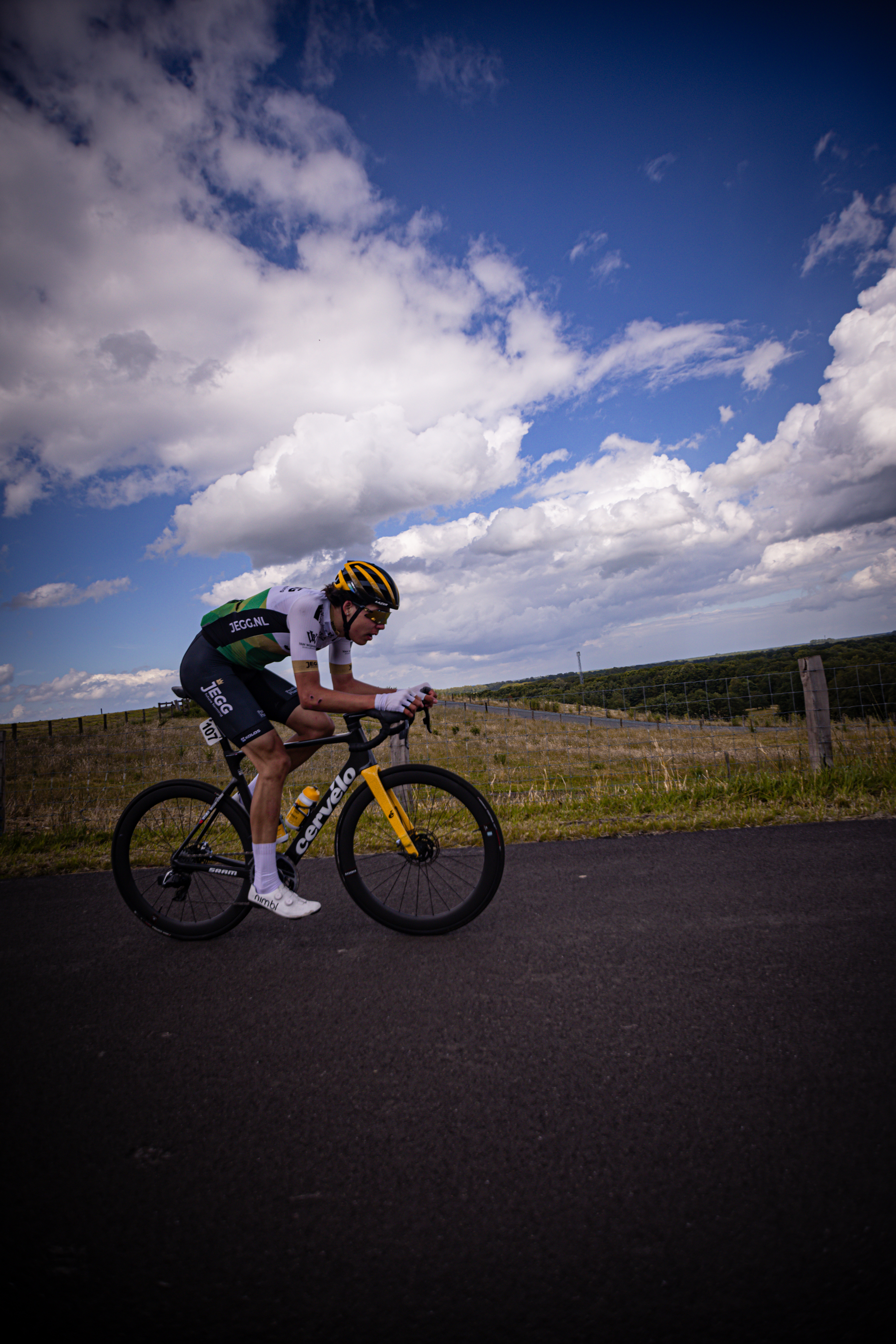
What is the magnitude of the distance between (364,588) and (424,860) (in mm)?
1570

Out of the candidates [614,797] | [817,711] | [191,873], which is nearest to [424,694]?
[191,873]

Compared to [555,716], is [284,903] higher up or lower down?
higher up

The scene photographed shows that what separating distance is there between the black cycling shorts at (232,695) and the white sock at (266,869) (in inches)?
23.6

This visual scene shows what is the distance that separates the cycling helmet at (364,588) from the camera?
3727 millimetres

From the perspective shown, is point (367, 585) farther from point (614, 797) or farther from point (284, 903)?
point (614, 797)

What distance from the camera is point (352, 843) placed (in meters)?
3.68

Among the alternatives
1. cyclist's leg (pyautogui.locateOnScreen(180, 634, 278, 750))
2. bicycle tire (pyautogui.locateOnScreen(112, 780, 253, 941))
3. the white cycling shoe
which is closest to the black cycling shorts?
cyclist's leg (pyautogui.locateOnScreen(180, 634, 278, 750))

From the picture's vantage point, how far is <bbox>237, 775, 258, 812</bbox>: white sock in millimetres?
3769

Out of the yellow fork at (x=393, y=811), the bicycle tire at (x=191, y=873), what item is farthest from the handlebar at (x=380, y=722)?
the bicycle tire at (x=191, y=873)

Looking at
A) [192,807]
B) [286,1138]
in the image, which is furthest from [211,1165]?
[192,807]

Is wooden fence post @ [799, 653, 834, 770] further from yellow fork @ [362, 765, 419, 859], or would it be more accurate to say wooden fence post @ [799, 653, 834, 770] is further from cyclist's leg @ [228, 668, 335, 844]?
cyclist's leg @ [228, 668, 335, 844]

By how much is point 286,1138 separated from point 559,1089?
862 mm

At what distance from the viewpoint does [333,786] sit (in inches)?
152

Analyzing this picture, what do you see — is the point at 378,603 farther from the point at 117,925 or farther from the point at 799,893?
the point at 799,893
